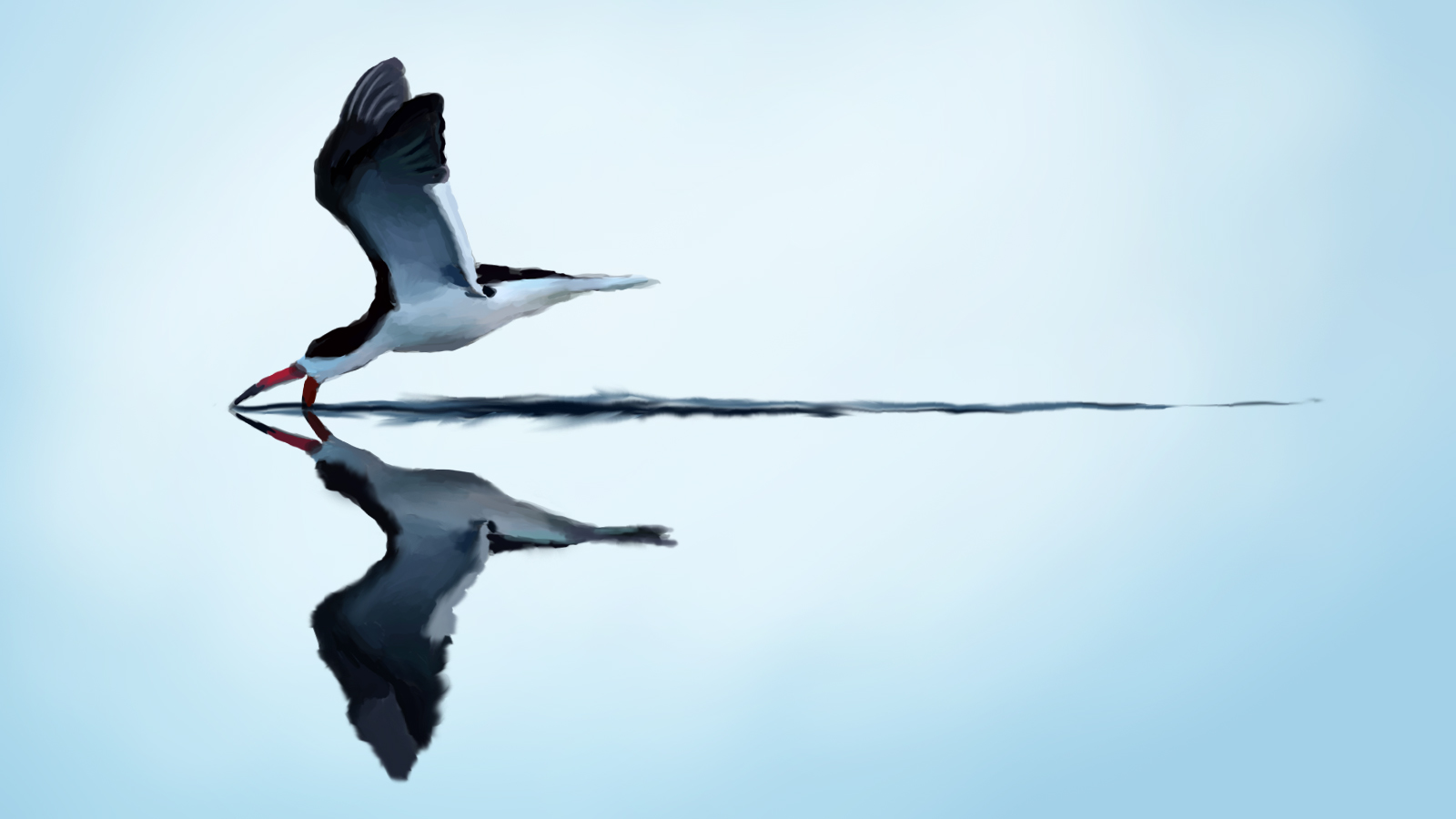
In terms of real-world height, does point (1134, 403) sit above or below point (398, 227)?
below

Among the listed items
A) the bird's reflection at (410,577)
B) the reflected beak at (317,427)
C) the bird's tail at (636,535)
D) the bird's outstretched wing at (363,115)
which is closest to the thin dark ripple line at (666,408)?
the reflected beak at (317,427)

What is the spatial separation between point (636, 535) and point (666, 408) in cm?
68

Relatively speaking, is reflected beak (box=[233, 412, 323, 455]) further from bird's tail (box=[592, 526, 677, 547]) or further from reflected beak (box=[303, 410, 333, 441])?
bird's tail (box=[592, 526, 677, 547])

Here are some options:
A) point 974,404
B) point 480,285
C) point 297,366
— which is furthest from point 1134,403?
point 297,366

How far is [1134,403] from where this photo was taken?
3.14 meters

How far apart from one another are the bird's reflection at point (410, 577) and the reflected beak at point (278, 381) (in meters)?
0.37

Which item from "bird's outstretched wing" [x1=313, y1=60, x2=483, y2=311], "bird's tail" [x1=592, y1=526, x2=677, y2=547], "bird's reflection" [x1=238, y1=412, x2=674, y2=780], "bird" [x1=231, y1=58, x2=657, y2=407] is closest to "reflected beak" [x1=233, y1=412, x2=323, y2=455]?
"bird's reflection" [x1=238, y1=412, x2=674, y2=780]

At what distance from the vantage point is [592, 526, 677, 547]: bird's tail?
2.49m

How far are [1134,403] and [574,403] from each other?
5.18 ft

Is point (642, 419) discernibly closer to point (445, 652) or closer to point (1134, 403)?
point (445, 652)

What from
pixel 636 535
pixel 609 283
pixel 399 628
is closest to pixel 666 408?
pixel 609 283

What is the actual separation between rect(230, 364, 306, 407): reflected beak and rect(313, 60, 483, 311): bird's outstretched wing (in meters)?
0.38

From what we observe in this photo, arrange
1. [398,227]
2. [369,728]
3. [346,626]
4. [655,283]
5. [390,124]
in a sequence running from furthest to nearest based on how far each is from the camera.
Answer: [655,283]
[398,227]
[390,124]
[346,626]
[369,728]

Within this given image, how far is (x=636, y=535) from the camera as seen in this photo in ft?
8.24
